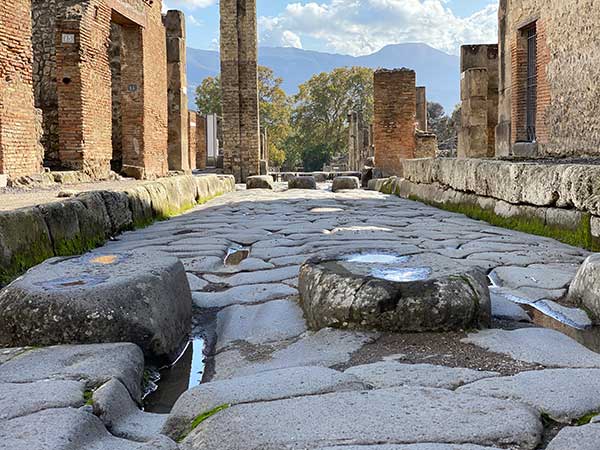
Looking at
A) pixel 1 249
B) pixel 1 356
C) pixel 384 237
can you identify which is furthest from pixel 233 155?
pixel 1 356

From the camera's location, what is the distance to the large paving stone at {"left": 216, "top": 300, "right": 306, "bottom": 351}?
2590mm

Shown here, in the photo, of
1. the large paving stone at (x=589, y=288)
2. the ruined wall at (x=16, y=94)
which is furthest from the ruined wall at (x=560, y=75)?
the ruined wall at (x=16, y=94)

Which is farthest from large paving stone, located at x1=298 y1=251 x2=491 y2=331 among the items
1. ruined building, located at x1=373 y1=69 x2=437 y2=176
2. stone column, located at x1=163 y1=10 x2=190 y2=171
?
stone column, located at x1=163 y1=10 x2=190 y2=171

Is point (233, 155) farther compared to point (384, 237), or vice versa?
point (233, 155)

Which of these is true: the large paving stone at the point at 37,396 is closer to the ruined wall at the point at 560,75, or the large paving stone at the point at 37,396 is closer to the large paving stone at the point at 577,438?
the large paving stone at the point at 577,438

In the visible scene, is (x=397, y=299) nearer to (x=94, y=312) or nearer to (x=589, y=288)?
(x=589, y=288)

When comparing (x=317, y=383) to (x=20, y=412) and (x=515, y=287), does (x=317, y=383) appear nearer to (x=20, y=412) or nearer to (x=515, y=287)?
(x=20, y=412)

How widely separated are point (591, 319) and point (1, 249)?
→ 2922 mm

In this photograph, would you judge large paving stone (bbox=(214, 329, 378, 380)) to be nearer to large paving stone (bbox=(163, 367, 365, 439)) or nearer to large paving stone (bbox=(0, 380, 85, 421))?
large paving stone (bbox=(163, 367, 365, 439))

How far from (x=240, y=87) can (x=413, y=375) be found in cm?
1804

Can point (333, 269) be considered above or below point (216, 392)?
above

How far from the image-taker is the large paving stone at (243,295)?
317 centimetres

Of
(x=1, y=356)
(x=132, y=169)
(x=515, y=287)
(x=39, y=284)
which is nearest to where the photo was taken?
(x=1, y=356)

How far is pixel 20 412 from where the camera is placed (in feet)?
5.46
